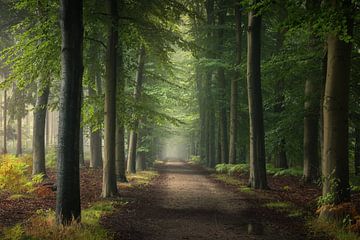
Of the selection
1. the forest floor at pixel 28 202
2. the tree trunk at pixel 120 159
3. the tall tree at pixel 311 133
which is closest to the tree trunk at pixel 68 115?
the forest floor at pixel 28 202

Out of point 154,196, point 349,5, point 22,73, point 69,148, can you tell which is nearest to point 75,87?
point 69,148

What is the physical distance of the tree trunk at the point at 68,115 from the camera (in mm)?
7426

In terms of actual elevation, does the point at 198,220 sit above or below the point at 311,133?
below

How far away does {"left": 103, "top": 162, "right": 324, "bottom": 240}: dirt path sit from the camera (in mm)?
7607

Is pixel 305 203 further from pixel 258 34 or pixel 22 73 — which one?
pixel 22 73

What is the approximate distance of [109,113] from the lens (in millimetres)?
12648

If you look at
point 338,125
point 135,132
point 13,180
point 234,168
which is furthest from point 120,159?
point 338,125

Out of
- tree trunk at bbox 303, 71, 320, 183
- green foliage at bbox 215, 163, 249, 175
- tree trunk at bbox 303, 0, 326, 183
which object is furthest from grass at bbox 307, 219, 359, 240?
green foliage at bbox 215, 163, 249, 175

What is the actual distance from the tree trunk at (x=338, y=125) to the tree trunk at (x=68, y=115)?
17.9 feet

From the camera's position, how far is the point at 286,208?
10.5m

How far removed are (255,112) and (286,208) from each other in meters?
5.56

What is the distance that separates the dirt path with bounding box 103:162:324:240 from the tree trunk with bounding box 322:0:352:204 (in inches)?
50.0

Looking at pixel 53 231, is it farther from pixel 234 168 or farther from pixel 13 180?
pixel 234 168

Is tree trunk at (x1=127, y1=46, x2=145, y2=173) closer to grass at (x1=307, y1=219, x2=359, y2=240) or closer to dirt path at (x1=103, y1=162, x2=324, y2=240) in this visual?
dirt path at (x1=103, y1=162, x2=324, y2=240)
